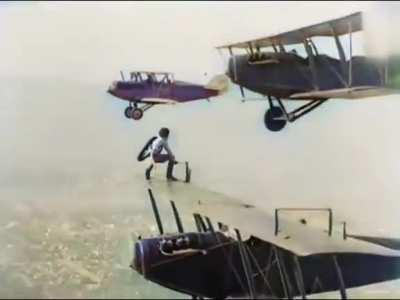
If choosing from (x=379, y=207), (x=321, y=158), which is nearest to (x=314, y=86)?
(x=321, y=158)

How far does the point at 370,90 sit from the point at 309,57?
0.54 ft

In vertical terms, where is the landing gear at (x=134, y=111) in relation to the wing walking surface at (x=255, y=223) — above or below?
above

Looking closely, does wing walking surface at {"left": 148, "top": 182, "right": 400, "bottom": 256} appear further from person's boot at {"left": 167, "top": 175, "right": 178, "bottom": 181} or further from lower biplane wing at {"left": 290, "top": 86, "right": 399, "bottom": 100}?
lower biplane wing at {"left": 290, "top": 86, "right": 399, "bottom": 100}

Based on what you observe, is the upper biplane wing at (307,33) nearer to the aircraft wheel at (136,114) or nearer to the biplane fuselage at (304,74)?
the biplane fuselage at (304,74)

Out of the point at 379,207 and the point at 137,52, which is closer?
the point at 137,52

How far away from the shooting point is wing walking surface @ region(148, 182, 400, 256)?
1.69 metres

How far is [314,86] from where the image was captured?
1.77 m

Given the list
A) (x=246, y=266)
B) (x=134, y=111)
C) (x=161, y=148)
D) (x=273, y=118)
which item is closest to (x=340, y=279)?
(x=246, y=266)

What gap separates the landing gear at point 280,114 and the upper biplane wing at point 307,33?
0.14m

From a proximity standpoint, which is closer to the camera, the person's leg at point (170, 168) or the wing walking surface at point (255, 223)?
the wing walking surface at point (255, 223)

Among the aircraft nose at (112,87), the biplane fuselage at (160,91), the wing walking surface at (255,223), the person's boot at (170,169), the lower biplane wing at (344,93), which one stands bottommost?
the wing walking surface at (255,223)

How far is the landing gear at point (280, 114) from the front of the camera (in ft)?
5.86

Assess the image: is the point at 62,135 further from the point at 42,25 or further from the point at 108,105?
the point at 42,25

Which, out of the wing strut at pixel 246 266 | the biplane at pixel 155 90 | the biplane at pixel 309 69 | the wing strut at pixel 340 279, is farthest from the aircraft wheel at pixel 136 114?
the wing strut at pixel 340 279
